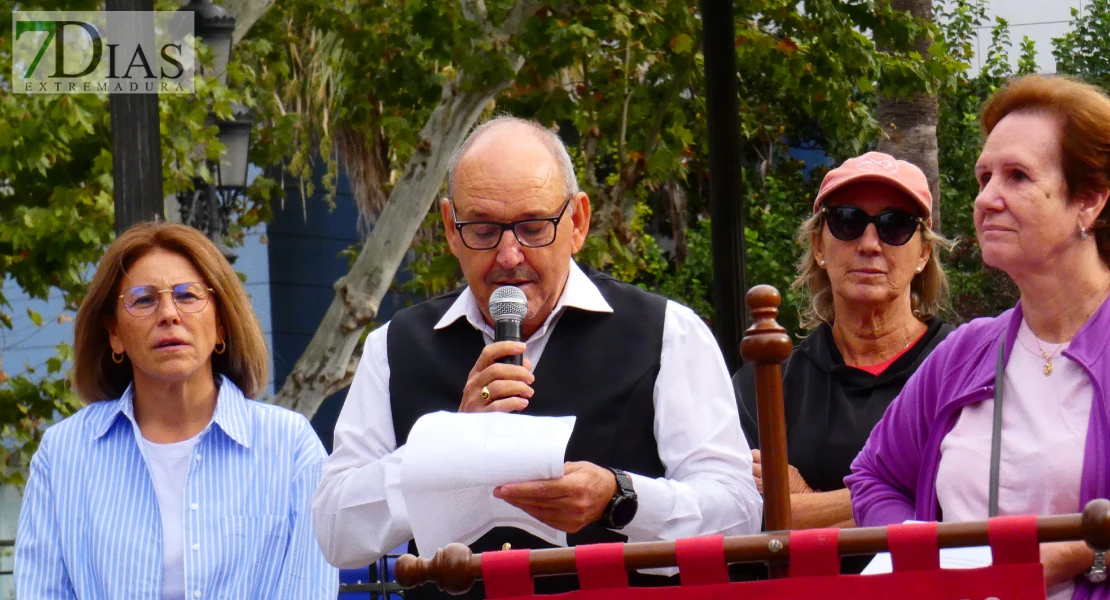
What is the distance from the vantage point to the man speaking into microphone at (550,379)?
118 inches

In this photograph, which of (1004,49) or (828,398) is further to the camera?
(1004,49)

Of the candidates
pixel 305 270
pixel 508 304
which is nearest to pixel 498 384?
pixel 508 304

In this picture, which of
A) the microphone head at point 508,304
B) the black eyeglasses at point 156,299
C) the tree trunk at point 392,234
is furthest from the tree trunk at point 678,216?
the microphone head at point 508,304

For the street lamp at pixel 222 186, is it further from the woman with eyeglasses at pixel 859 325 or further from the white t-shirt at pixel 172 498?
the woman with eyeglasses at pixel 859 325

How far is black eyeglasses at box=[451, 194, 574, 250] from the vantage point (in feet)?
9.85

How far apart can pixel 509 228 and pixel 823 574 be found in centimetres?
105

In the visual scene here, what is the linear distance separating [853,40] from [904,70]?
105 centimetres

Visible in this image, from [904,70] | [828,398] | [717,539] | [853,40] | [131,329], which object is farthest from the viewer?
[853,40]

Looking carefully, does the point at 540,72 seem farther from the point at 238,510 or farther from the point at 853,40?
the point at 238,510

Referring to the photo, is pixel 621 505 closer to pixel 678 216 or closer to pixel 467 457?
pixel 467 457

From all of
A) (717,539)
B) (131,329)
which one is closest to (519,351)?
(717,539)

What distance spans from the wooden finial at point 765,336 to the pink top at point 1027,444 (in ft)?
1.74

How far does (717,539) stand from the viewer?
2252 mm

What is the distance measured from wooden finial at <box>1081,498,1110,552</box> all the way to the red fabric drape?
0.08m
